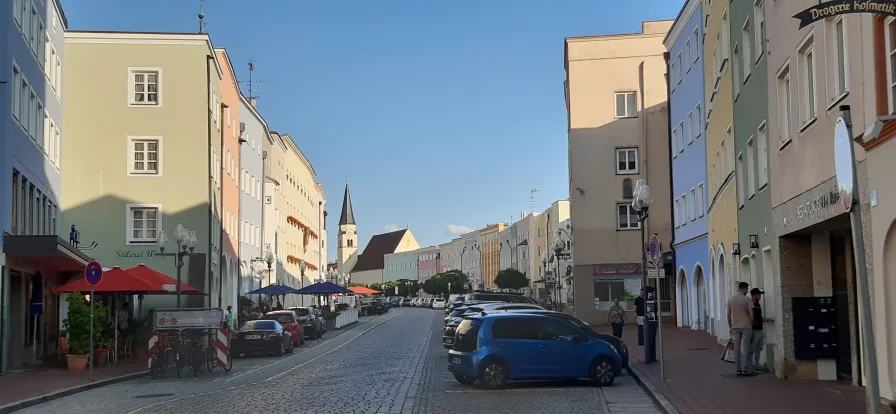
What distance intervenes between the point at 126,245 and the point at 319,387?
1048 inches

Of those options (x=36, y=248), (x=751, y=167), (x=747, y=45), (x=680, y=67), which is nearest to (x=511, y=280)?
(x=680, y=67)

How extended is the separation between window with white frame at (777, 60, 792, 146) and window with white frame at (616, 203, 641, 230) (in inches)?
1394

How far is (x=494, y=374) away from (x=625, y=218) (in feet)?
117

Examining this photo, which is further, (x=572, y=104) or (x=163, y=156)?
(x=572, y=104)

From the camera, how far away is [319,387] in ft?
69.3

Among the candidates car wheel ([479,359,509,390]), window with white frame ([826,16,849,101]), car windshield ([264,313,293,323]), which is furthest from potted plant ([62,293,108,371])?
window with white frame ([826,16,849,101])

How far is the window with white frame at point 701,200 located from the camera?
39156mm

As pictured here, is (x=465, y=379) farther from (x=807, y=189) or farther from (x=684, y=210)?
(x=684, y=210)

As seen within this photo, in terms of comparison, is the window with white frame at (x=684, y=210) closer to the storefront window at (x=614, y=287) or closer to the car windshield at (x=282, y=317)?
the storefront window at (x=614, y=287)

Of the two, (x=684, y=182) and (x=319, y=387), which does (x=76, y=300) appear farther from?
(x=684, y=182)

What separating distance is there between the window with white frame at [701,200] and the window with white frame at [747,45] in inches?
621

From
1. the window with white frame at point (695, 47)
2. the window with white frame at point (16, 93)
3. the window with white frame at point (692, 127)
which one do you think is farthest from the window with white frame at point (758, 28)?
the window with white frame at point (16, 93)

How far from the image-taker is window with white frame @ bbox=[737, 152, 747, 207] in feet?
79.8

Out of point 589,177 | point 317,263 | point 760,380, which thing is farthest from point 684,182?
point 317,263
